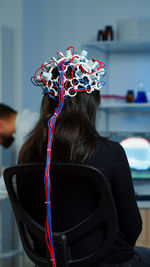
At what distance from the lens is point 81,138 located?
1.10 meters

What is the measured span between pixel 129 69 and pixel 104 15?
48 cm

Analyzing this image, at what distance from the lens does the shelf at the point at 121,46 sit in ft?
8.32

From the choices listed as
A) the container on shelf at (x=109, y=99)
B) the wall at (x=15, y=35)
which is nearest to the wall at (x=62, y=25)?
the wall at (x=15, y=35)

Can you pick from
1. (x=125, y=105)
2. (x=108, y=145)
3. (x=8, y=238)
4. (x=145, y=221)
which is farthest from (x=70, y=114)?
(x=8, y=238)

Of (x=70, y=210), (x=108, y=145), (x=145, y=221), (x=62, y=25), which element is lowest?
(x=145, y=221)

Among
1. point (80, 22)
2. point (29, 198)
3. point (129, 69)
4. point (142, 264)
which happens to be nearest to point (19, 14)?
point (80, 22)

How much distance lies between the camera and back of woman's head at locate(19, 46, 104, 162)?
3.59 feet

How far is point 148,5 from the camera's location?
277 centimetres

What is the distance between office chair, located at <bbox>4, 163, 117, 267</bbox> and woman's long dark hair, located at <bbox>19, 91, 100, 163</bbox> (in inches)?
2.9

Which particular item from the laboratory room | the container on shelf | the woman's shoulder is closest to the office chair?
the laboratory room

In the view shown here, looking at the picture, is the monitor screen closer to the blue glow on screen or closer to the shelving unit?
the blue glow on screen

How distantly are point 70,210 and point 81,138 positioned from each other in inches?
8.6

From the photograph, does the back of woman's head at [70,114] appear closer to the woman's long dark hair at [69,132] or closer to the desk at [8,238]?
the woman's long dark hair at [69,132]

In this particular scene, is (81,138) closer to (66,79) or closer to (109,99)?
(66,79)
